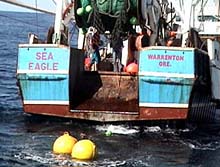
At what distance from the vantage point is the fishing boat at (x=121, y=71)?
15.9 meters

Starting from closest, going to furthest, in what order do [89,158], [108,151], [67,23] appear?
[89,158], [108,151], [67,23]

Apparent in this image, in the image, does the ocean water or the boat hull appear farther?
the boat hull

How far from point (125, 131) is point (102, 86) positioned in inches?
76.8

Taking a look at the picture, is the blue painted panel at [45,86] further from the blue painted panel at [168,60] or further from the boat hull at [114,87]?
the blue painted panel at [168,60]

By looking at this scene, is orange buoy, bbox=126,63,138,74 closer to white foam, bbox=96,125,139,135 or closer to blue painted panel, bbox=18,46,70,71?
white foam, bbox=96,125,139,135

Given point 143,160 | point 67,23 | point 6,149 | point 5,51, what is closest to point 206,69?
point 67,23

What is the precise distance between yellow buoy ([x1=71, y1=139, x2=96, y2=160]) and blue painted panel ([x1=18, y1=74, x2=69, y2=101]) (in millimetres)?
3446

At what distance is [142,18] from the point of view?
17.1 m

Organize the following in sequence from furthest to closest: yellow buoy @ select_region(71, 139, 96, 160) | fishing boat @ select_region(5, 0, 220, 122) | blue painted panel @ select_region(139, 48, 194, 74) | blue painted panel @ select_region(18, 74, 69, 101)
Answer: blue painted panel @ select_region(18, 74, 69, 101) < fishing boat @ select_region(5, 0, 220, 122) < blue painted panel @ select_region(139, 48, 194, 74) < yellow buoy @ select_region(71, 139, 96, 160)

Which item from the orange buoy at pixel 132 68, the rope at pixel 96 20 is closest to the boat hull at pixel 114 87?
the orange buoy at pixel 132 68

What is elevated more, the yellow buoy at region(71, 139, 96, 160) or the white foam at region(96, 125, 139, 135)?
the white foam at region(96, 125, 139, 135)

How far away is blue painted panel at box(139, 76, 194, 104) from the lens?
15.8 meters

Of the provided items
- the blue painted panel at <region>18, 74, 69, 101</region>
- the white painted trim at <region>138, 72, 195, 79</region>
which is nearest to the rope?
the blue painted panel at <region>18, 74, 69, 101</region>

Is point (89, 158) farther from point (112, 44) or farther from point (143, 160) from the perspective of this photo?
point (112, 44)
